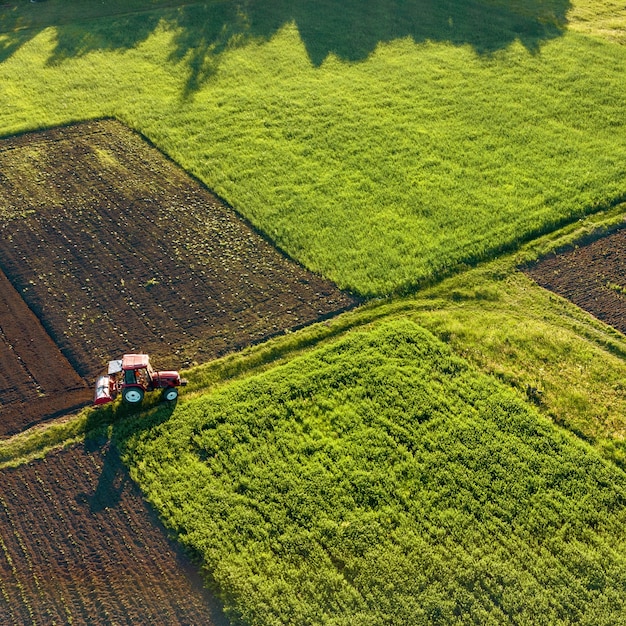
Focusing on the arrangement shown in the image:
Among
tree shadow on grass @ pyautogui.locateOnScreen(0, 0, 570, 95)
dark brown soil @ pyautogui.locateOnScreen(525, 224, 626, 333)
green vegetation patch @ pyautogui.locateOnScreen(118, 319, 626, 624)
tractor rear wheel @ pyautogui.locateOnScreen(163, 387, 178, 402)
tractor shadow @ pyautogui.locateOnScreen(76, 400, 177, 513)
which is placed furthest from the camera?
tree shadow on grass @ pyautogui.locateOnScreen(0, 0, 570, 95)

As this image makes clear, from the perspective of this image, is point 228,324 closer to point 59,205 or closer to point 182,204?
point 182,204

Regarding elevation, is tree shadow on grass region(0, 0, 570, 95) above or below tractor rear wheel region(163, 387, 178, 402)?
above

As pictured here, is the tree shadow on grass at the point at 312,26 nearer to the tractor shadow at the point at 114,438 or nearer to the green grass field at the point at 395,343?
the green grass field at the point at 395,343

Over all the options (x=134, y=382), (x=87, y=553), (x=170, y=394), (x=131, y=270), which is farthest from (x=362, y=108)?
(x=87, y=553)

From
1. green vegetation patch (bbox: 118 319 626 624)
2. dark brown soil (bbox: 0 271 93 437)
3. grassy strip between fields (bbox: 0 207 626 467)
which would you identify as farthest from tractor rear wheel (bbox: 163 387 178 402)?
dark brown soil (bbox: 0 271 93 437)

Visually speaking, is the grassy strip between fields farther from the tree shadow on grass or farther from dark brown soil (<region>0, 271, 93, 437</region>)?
the tree shadow on grass

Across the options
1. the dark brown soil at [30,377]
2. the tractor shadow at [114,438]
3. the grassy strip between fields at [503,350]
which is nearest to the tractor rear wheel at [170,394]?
the tractor shadow at [114,438]
